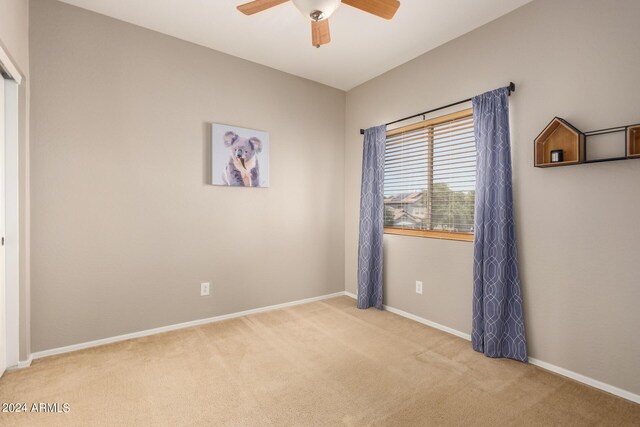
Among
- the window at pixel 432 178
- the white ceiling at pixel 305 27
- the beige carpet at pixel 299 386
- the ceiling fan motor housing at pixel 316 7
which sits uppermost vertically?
the white ceiling at pixel 305 27

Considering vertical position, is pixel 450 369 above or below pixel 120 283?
below

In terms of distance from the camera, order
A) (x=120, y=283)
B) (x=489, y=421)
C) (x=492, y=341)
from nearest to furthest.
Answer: (x=489, y=421) → (x=492, y=341) → (x=120, y=283)

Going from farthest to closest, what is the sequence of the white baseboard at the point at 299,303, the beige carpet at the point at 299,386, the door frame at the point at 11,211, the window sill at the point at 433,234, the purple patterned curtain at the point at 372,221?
the purple patterned curtain at the point at 372,221, the window sill at the point at 433,234, the door frame at the point at 11,211, the white baseboard at the point at 299,303, the beige carpet at the point at 299,386

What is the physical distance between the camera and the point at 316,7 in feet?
5.76

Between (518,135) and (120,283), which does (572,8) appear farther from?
(120,283)

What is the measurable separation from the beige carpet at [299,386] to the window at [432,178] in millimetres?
1045

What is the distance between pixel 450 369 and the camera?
2250 mm

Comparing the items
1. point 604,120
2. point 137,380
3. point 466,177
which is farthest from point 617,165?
point 137,380

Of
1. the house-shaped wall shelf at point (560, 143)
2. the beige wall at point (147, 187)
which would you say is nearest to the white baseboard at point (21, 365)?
the beige wall at point (147, 187)

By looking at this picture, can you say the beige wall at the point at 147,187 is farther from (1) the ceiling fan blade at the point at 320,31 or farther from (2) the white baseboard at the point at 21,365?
(1) the ceiling fan blade at the point at 320,31

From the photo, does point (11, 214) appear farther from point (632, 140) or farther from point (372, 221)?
point (632, 140)

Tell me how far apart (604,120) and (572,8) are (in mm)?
810

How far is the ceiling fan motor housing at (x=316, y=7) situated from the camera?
5.70ft

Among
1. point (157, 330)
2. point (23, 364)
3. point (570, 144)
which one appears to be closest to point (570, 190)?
point (570, 144)
